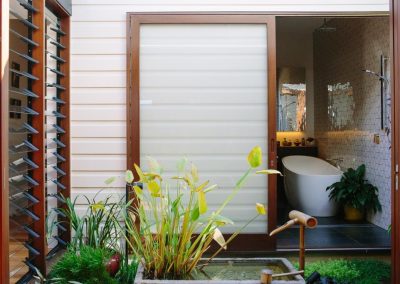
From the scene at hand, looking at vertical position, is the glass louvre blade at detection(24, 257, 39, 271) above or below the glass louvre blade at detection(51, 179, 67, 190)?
below

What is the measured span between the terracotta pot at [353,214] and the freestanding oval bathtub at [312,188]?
0.81 ft

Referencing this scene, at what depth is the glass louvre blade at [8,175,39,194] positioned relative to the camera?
11.3 ft

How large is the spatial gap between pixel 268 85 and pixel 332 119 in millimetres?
3404

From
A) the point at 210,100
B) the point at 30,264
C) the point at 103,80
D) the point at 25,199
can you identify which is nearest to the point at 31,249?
the point at 30,264

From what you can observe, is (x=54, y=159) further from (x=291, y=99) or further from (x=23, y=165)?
(x=291, y=99)

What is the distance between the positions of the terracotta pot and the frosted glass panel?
1943 millimetres

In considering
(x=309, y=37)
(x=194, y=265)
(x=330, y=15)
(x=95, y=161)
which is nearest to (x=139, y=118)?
(x=95, y=161)

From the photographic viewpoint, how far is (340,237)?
17.3 ft

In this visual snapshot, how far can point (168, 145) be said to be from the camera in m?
4.90

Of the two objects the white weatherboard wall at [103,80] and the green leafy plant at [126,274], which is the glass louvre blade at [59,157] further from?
the green leafy plant at [126,274]

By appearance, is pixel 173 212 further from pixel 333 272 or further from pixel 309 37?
pixel 309 37

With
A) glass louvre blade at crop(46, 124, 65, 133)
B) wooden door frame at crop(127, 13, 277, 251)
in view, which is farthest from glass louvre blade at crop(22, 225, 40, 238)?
wooden door frame at crop(127, 13, 277, 251)

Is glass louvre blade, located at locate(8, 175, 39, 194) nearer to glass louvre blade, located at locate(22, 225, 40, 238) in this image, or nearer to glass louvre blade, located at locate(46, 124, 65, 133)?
glass louvre blade, located at locate(22, 225, 40, 238)

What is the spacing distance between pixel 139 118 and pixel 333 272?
226cm
